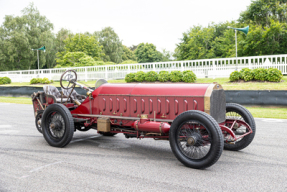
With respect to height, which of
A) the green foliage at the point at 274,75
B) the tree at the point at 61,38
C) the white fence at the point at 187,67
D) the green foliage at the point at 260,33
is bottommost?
the green foliage at the point at 274,75

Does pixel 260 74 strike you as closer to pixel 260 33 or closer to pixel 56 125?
pixel 56 125

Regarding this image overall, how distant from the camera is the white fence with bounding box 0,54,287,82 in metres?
17.4

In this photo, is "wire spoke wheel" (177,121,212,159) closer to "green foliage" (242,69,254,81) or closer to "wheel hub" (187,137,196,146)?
"wheel hub" (187,137,196,146)

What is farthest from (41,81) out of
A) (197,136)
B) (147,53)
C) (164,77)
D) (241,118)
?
(147,53)

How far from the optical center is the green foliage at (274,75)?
1447cm

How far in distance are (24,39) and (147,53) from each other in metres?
25.9

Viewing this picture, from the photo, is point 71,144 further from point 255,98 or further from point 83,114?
point 255,98

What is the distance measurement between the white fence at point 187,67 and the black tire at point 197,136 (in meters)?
14.8

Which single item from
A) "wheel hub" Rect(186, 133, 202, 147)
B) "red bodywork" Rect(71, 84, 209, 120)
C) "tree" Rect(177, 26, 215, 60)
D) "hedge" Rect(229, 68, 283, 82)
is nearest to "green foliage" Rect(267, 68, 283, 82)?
"hedge" Rect(229, 68, 283, 82)

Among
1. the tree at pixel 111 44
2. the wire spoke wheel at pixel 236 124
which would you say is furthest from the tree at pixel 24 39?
the wire spoke wheel at pixel 236 124

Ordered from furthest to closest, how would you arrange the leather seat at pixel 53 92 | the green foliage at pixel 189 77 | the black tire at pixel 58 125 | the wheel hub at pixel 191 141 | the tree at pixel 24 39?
1. the tree at pixel 24 39
2. the green foliage at pixel 189 77
3. the leather seat at pixel 53 92
4. the black tire at pixel 58 125
5. the wheel hub at pixel 191 141

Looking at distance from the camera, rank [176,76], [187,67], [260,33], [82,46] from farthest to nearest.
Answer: [82,46], [260,33], [187,67], [176,76]

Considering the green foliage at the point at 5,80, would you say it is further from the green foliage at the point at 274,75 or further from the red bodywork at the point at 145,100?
the red bodywork at the point at 145,100

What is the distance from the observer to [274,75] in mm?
14562
